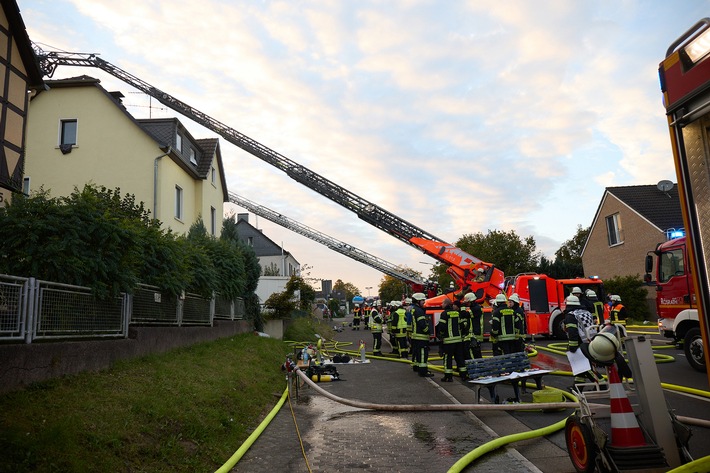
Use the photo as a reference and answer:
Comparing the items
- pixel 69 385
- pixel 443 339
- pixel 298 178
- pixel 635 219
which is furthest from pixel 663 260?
pixel 635 219

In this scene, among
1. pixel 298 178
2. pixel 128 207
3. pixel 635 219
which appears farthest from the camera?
pixel 635 219

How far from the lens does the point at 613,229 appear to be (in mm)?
31703

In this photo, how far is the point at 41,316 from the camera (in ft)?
21.4

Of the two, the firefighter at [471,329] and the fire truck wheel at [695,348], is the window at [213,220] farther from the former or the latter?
the fire truck wheel at [695,348]

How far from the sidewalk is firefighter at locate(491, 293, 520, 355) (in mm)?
1739

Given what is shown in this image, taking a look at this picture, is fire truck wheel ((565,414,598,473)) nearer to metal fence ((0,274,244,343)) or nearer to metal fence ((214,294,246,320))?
metal fence ((0,274,244,343))

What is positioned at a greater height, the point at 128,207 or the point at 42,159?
Answer: the point at 42,159

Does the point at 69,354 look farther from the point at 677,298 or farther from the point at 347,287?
A: the point at 347,287

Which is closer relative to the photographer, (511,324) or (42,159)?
(511,324)

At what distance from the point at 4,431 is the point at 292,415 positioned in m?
4.23

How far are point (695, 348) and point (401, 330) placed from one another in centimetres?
723

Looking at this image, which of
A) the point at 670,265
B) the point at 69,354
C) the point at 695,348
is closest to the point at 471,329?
the point at 695,348

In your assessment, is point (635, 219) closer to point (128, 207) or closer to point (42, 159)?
point (128, 207)

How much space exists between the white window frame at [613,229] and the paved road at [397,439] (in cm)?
2545
